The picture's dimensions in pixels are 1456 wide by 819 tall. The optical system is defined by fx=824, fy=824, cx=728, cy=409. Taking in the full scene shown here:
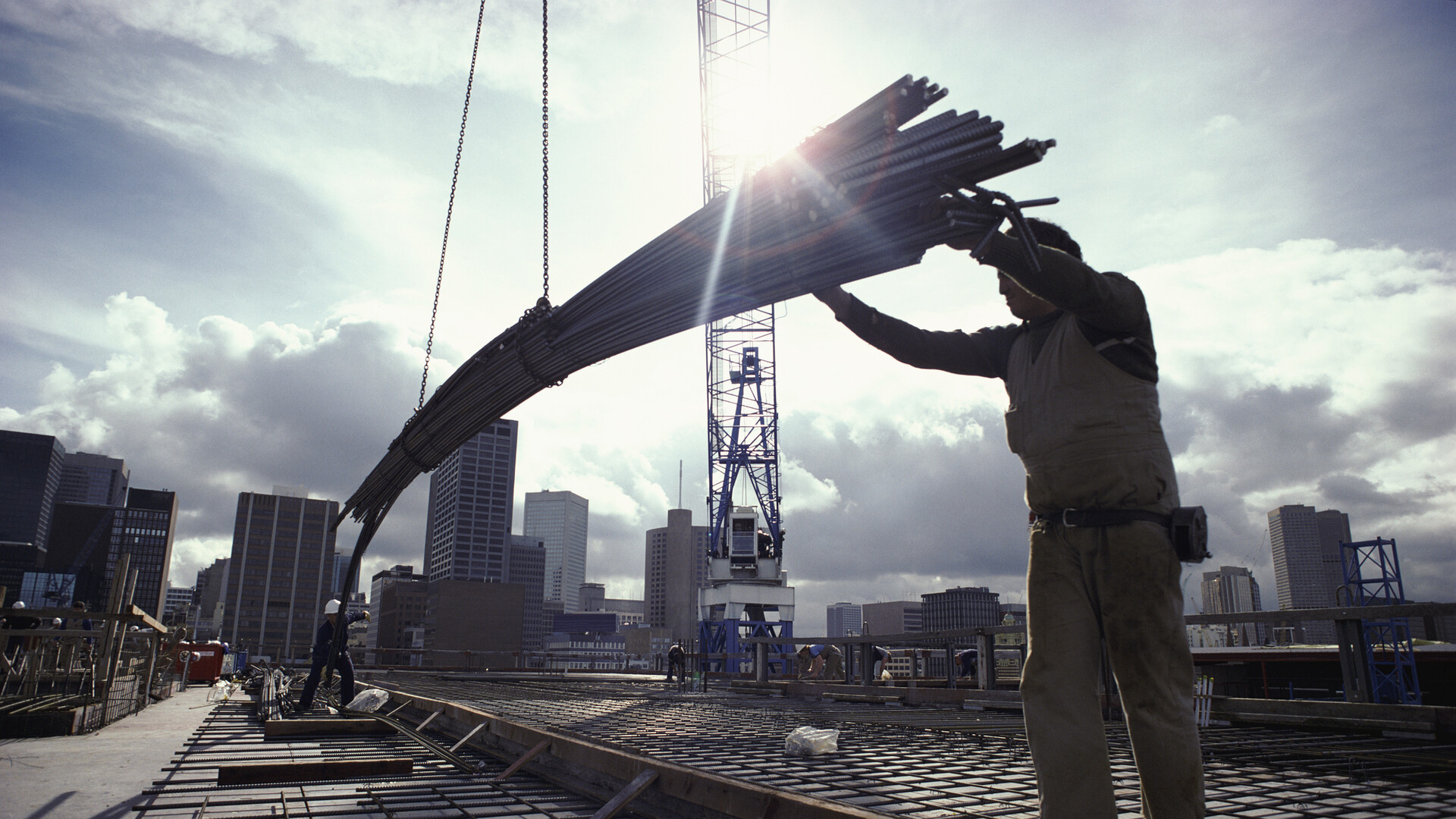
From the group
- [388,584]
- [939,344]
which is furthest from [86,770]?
[388,584]

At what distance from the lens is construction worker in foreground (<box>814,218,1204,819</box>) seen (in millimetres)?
2174

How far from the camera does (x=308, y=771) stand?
4445 mm

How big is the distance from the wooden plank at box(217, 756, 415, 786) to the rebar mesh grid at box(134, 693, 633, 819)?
0.04 m

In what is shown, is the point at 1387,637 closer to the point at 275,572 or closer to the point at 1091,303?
the point at 1091,303

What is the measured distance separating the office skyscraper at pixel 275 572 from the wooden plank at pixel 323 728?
622 ft

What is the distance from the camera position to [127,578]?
8320 millimetres

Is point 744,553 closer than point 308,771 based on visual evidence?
No

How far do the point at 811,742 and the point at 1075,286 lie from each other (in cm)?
332

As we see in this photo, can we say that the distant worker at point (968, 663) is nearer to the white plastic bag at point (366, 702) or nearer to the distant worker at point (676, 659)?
the distant worker at point (676, 659)

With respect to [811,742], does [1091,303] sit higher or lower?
higher

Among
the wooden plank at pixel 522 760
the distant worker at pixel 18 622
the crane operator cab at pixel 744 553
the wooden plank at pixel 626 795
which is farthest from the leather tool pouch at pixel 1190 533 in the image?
the crane operator cab at pixel 744 553

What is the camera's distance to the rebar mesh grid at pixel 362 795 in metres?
3.61

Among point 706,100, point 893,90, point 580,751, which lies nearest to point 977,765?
point 580,751

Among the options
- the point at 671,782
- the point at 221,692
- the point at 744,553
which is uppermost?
the point at 744,553
